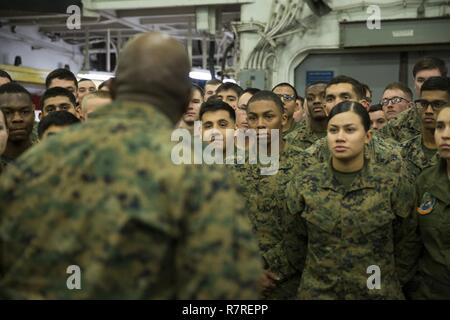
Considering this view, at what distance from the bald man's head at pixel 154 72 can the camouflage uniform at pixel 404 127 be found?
8.50 ft

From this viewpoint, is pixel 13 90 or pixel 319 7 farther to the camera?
pixel 319 7

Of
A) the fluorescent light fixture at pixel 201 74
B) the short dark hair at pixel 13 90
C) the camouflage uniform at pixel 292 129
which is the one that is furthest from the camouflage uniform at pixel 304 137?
the fluorescent light fixture at pixel 201 74

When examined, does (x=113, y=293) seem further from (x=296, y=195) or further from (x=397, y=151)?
(x=397, y=151)

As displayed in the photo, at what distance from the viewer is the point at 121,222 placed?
3.49ft

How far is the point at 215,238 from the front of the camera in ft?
3.53

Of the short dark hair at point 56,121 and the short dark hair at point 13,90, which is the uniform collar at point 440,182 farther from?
the short dark hair at point 13,90

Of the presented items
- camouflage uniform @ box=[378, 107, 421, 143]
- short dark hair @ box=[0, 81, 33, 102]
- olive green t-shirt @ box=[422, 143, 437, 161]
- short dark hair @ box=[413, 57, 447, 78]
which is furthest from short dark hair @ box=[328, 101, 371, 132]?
short dark hair @ box=[0, 81, 33, 102]

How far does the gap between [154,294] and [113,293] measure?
9 cm

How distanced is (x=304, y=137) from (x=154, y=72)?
2.68m

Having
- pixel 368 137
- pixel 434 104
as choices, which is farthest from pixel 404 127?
pixel 368 137

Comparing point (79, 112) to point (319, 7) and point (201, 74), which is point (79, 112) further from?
point (201, 74)

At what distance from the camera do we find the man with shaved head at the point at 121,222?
1076 millimetres

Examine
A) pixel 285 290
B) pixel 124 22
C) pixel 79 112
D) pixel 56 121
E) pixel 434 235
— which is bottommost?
pixel 285 290

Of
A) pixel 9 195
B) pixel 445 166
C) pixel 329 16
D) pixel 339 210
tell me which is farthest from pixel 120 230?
pixel 329 16
